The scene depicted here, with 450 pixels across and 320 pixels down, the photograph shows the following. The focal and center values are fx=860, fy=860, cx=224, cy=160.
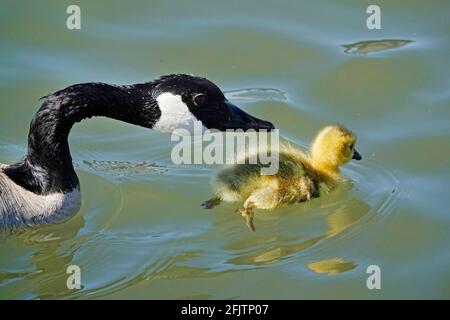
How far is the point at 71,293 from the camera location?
5.12 metres

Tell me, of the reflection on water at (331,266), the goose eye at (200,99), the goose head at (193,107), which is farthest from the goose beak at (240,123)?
the reflection on water at (331,266)

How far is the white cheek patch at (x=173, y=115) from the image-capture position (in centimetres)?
573

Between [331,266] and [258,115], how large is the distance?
6.64 ft

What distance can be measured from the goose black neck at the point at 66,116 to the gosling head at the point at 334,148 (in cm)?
117

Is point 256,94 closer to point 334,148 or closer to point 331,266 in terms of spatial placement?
point 334,148

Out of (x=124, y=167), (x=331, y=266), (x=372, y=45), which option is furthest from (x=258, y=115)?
(x=331, y=266)

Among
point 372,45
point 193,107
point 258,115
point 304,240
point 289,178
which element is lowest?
point 304,240

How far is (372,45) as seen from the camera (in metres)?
7.94

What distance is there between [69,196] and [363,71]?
3071 millimetres

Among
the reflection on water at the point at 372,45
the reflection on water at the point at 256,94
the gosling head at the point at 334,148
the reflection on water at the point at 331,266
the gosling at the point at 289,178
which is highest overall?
the reflection on water at the point at 372,45

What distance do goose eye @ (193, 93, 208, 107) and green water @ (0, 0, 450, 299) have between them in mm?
686

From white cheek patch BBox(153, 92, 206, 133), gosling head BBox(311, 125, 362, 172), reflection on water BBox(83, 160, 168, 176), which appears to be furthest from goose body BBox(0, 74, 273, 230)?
gosling head BBox(311, 125, 362, 172)

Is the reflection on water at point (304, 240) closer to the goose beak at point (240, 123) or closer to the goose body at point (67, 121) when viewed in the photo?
the goose beak at point (240, 123)
